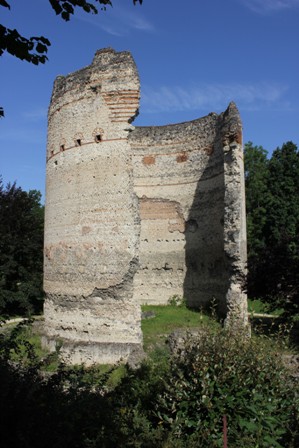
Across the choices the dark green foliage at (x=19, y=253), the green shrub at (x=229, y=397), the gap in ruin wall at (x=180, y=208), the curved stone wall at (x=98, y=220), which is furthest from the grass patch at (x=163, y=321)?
the dark green foliage at (x=19, y=253)

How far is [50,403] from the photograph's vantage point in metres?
5.25

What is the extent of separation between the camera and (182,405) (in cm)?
612

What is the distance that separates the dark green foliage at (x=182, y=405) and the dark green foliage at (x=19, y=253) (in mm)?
15846

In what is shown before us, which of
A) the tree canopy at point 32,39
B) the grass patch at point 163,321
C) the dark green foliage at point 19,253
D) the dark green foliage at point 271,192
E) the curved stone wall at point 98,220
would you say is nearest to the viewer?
the tree canopy at point 32,39

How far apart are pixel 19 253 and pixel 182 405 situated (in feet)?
61.7

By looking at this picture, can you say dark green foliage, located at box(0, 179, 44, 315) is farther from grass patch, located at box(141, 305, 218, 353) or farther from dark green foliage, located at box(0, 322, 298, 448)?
dark green foliage, located at box(0, 322, 298, 448)

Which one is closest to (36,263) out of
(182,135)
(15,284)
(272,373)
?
(15,284)

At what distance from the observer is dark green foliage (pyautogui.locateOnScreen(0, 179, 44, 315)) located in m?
22.0

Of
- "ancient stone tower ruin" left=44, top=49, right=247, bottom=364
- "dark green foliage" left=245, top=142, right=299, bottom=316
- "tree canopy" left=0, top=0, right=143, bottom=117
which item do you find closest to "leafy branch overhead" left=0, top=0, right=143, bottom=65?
"tree canopy" left=0, top=0, right=143, bottom=117

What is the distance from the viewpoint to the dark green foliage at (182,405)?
15.6 feet

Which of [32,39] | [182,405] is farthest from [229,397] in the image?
[32,39]

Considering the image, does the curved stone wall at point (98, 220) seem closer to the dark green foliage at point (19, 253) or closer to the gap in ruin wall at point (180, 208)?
the gap in ruin wall at point (180, 208)

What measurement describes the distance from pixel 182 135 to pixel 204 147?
132 cm

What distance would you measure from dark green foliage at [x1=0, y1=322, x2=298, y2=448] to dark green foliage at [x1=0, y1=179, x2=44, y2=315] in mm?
15846
